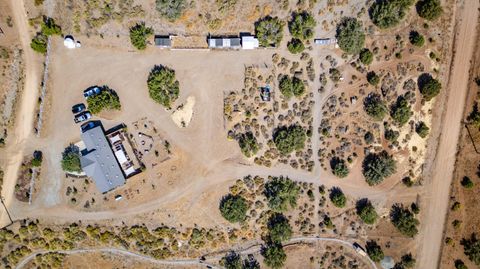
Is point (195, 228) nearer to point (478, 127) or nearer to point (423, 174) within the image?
point (423, 174)

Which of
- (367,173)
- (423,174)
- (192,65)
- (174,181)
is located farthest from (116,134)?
(423,174)

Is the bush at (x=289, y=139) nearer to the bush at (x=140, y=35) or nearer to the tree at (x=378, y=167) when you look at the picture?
the tree at (x=378, y=167)

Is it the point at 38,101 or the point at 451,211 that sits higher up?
the point at 38,101

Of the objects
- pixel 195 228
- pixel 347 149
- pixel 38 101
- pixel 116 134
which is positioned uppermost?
pixel 38 101

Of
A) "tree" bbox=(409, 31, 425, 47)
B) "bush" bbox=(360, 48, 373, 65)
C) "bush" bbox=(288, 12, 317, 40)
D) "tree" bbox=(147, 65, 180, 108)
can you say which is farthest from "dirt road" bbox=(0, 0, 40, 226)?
"tree" bbox=(409, 31, 425, 47)

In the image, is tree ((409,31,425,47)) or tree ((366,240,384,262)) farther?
tree ((366,240,384,262))

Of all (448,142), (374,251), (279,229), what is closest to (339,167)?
(279,229)

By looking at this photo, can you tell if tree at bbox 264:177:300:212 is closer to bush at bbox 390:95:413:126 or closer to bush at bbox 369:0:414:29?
bush at bbox 390:95:413:126
